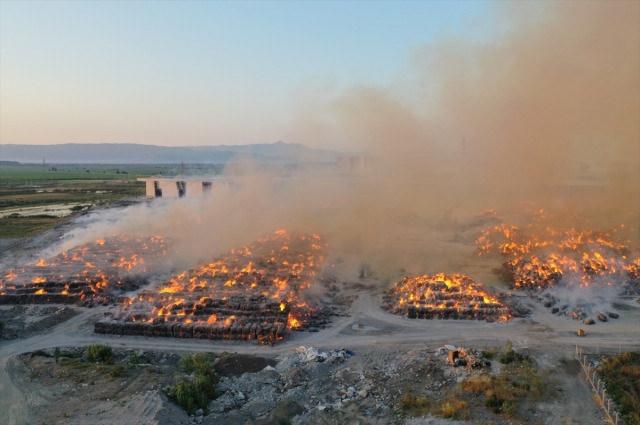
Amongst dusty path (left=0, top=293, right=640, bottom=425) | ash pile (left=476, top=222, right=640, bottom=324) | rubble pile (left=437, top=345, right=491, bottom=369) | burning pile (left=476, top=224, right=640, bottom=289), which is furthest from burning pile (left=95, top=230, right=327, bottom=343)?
burning pile (left=476, top=224, right=640, bottom=289)

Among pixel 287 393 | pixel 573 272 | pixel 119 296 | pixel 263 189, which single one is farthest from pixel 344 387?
pixel 263 189

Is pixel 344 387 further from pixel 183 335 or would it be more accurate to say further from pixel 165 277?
pixel 165 277

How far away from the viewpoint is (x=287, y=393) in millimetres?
13641

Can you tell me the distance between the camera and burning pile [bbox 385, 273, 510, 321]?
19672 mm

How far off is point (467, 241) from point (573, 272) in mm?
11826

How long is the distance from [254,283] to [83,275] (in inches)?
345

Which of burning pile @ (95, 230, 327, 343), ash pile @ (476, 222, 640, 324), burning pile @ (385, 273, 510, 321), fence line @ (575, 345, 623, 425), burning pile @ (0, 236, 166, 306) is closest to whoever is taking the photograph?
fence line @ (575, 345, 623, 425)

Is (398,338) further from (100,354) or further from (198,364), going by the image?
(100,354)

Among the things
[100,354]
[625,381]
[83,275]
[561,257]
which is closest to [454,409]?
[625,381]

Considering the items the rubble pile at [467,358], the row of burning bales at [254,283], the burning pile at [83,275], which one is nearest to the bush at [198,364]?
the row of burning bales at [254,283]

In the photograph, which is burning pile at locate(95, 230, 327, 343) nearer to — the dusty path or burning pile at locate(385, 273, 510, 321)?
the dusty path

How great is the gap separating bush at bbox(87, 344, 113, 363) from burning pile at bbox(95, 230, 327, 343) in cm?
212

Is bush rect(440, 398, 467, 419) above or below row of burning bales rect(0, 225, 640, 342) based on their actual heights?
below

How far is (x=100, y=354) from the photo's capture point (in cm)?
1597
